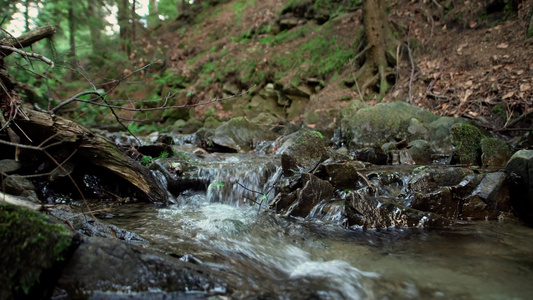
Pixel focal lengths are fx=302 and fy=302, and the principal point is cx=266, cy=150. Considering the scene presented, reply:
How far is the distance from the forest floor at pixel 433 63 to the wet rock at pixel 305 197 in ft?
14.5

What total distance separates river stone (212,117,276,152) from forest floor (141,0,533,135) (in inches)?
93.2

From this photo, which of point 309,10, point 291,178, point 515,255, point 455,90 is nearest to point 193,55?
point 309,10

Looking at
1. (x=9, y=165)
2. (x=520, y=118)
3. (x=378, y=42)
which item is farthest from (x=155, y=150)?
(x=378, y=42)

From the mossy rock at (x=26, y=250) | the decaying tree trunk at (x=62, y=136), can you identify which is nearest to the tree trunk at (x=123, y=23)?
the decaying tree trunk at (x=62, y=136)

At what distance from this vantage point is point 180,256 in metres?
2.32

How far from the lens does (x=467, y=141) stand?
5.46 meters

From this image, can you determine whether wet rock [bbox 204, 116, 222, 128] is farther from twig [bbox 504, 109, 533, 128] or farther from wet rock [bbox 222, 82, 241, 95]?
twig [bbox 504, 109, 533, 128]

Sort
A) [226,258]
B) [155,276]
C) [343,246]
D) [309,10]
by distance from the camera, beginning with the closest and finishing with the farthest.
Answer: [155,276] < [226,258] < [343,246] < [309,10]

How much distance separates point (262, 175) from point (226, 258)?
2.60 metres

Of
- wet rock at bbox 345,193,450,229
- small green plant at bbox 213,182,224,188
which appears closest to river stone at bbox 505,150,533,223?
wet rock at bbox 345,193,450,229

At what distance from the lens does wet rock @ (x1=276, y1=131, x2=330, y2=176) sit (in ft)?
15.5

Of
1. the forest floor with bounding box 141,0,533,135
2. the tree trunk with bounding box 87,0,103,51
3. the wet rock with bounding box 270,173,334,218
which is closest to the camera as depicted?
the wet rock with bounding box 270,173,334,218

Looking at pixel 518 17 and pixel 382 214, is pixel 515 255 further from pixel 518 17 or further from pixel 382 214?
pixel 518 17

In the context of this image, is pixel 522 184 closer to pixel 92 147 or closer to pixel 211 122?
pixel 92 147
